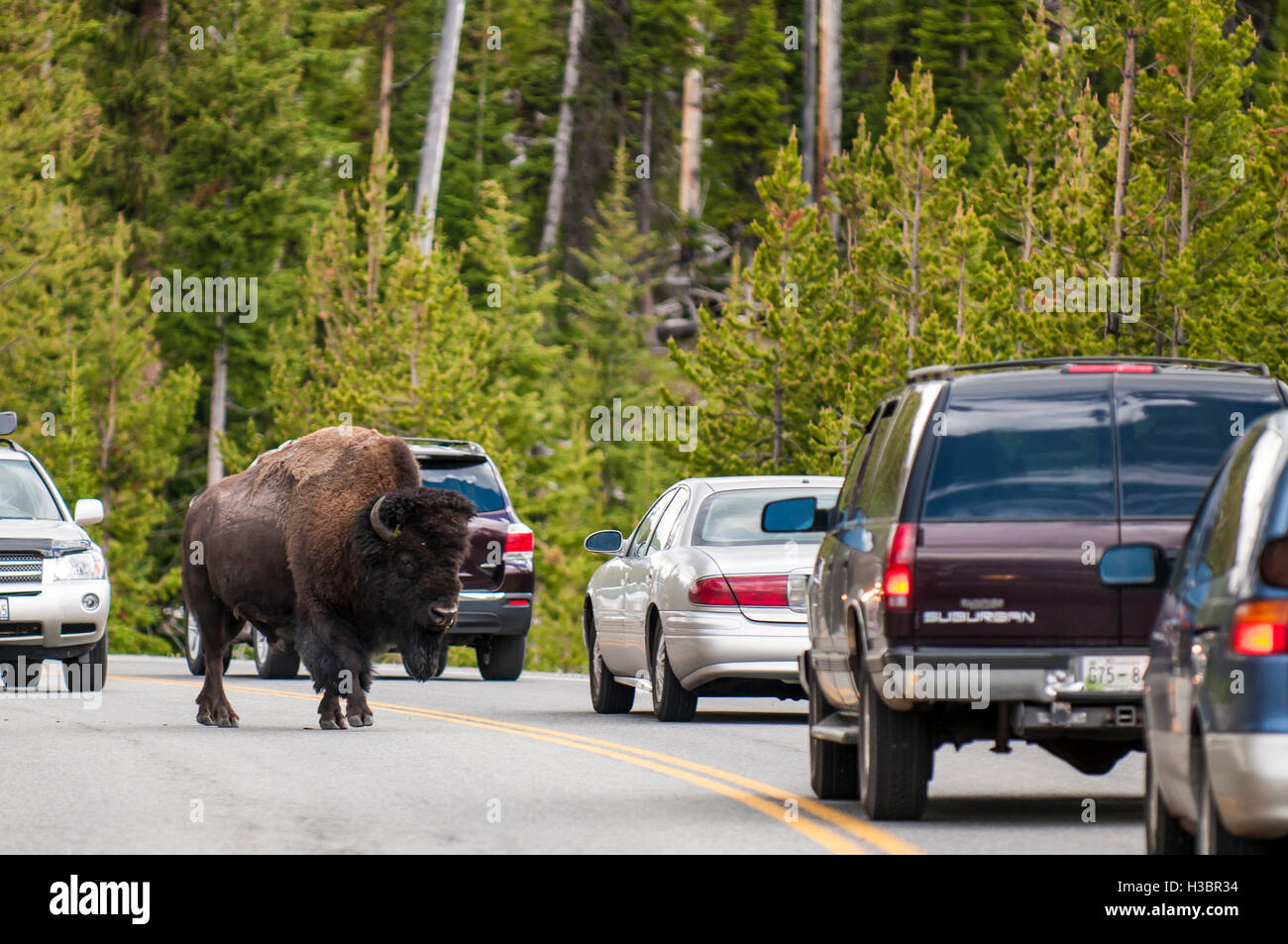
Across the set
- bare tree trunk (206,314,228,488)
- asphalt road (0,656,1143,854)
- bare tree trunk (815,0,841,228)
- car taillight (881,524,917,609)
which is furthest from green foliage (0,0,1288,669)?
car taillight (881,524,917,609)

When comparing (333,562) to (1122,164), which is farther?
(1122,164)

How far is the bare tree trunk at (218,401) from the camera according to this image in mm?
52562

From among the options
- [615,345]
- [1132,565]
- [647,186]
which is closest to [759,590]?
[1132,565]

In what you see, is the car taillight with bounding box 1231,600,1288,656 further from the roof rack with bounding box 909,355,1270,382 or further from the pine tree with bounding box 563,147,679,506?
the pine tree with bounding box 563,147,679,506

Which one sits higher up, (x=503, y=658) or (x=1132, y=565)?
(x=1132, y=565)

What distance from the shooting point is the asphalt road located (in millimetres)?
9922

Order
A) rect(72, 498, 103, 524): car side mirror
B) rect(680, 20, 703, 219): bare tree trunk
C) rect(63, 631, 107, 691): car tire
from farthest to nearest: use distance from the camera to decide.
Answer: rect(680, 20, 703, 219): bare tree trunk → rect(63, 631, 107, 691): car tire → rect(72, 498, 103, 524): car side mirror

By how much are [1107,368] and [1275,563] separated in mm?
3659

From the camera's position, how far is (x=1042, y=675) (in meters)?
9.86

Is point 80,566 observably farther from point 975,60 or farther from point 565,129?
point 975,60

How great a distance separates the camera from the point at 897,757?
33.9ft

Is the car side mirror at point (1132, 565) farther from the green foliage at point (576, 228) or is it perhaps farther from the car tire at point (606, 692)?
the green foliage at point (576, 228)

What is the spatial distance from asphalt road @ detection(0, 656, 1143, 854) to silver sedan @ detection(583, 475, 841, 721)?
40cm
